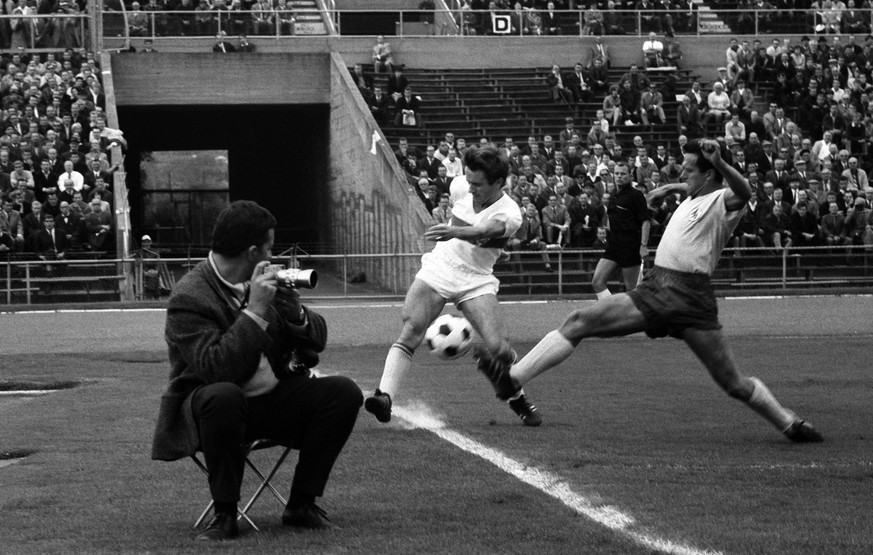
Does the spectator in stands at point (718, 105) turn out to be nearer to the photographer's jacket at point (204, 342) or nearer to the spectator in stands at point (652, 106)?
the spectator in stands at point (652, 106)

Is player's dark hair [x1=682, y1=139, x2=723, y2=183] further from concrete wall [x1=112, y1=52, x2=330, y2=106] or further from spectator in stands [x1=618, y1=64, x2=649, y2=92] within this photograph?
concrete wall [x1=112, y1=52, x2=330, y2=106]

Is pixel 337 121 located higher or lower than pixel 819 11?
lower

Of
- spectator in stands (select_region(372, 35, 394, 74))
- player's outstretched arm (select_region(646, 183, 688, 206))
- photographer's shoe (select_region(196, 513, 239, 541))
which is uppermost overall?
spectator in stands (select_region(372, 35, 394, 74))

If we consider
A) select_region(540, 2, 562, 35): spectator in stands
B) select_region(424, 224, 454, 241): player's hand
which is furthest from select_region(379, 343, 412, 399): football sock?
select_region(540, 2, 562, 35): spectator in stands

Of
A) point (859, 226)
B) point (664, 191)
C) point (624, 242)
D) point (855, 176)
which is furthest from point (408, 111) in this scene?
point (664, 191)

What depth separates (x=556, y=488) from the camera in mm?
7156

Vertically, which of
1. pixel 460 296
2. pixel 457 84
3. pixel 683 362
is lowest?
pixel 683 362

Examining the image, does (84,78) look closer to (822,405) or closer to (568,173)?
(568,173)

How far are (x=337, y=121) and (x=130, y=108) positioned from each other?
545cm

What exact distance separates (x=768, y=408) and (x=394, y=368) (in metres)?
2.48

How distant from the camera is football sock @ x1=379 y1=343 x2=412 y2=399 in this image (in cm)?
944

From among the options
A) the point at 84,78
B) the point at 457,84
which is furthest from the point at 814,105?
the point at 84,78

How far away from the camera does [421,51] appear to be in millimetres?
36625

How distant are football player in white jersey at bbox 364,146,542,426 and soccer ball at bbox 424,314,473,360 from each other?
3.8 inches
